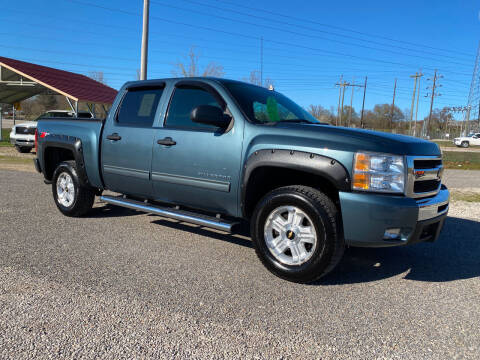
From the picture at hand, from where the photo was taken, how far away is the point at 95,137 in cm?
528

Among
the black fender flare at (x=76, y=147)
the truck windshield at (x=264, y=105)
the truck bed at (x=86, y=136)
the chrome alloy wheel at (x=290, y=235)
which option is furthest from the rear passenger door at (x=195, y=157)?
the black fender flare at (x=76, y=147)

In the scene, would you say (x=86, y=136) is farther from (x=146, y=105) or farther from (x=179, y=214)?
(x=179, y=214)

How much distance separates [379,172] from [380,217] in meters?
0.36

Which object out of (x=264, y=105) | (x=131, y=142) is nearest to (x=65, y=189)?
(x=131, y=142)

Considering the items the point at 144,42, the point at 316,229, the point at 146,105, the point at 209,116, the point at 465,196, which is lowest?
the point at 465,196

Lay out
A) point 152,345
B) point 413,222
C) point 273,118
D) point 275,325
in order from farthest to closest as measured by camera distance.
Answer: point 273,118
point 413,222
point 275,325
point 152,345

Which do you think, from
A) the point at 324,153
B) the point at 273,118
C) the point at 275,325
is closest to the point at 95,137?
the point at 273,118

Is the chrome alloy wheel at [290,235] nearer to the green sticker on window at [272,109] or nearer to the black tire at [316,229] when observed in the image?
the black tire at [316,229]

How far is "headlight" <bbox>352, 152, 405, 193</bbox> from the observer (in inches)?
129

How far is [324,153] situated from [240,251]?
166 cm

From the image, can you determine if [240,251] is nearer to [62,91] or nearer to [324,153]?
[324,153]

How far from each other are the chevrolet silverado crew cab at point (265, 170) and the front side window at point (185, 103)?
0.01m

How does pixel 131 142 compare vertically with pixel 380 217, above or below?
above

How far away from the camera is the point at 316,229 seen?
346cm
